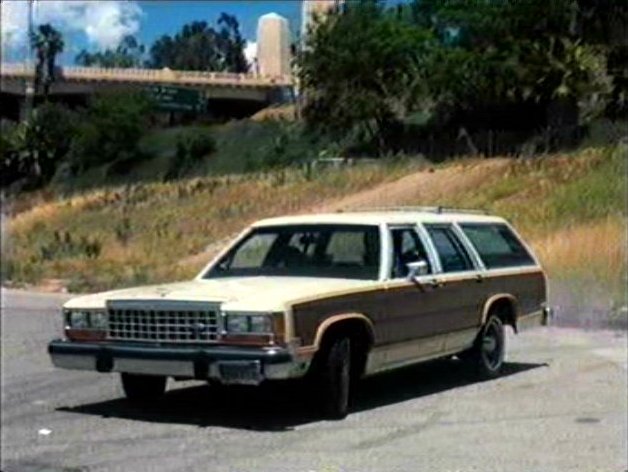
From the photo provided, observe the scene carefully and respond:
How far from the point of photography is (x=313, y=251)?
8906 millimetres

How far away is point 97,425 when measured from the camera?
26.9ft

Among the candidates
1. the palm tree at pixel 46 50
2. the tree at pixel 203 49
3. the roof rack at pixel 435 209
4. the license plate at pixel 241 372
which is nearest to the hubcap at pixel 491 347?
the roof rack at pixel 435 209

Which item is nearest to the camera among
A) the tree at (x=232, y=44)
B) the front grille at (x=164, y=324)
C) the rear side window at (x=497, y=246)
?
the tree at (x=232, y=44)

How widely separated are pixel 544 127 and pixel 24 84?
3134mm

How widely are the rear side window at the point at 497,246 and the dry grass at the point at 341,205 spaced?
124mm

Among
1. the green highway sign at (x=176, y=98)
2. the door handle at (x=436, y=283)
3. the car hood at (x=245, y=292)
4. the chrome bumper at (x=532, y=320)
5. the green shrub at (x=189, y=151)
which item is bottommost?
the chrome bumper at (x=532, y=320)

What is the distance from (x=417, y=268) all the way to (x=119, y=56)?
8.26ft

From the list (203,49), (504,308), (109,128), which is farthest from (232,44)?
(504,308)

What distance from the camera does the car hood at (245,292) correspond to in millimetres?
7918

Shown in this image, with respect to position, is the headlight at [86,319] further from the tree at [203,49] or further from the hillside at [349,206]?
the tree at [203,49]

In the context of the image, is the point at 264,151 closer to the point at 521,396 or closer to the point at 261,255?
the point at 261,255

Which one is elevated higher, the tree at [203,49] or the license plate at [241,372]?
the tree at [203,49]

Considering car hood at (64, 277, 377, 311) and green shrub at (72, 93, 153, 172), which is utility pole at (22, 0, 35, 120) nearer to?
green shrub at (72, 93, 153, 172)

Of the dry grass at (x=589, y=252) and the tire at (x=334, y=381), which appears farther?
the tire at (x=334, y=381)
